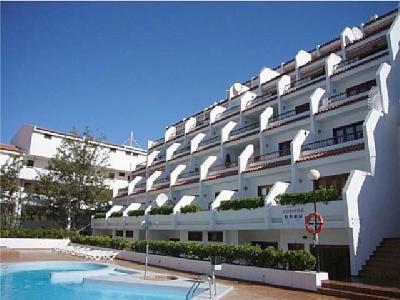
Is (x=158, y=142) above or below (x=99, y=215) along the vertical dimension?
above

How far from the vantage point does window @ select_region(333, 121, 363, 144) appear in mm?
23720

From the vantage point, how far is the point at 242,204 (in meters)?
24.9

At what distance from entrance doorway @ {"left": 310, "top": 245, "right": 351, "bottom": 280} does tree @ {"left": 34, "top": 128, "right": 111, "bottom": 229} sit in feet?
109

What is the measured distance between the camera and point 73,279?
19.8 meters

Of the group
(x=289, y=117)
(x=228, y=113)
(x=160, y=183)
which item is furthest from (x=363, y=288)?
(x=160, y=183)

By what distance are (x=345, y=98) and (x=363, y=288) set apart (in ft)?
48.1

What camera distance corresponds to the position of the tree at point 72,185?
1769 inches

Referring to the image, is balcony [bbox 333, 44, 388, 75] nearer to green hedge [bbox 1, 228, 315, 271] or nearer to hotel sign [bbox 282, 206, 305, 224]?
Answer: hotel sign [bbox 282, 206, 305, 224]

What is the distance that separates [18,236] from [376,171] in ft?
124

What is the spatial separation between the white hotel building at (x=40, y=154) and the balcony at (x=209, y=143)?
16773 millimetres

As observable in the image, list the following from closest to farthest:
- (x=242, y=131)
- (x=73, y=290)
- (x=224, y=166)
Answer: (x=73, y=290) < (x=224, y=166) < (x=242, y=131)

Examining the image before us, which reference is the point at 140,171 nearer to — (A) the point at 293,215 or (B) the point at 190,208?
(B) the point at 190,208

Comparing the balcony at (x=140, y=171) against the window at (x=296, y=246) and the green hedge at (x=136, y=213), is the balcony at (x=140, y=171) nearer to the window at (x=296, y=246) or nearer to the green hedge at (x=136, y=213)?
the green hedge at (x=136, y=213)

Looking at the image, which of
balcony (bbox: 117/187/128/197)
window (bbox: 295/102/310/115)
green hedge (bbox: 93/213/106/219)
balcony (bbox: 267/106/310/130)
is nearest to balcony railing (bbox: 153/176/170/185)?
balcony (bbox: 117/187/128/197)
